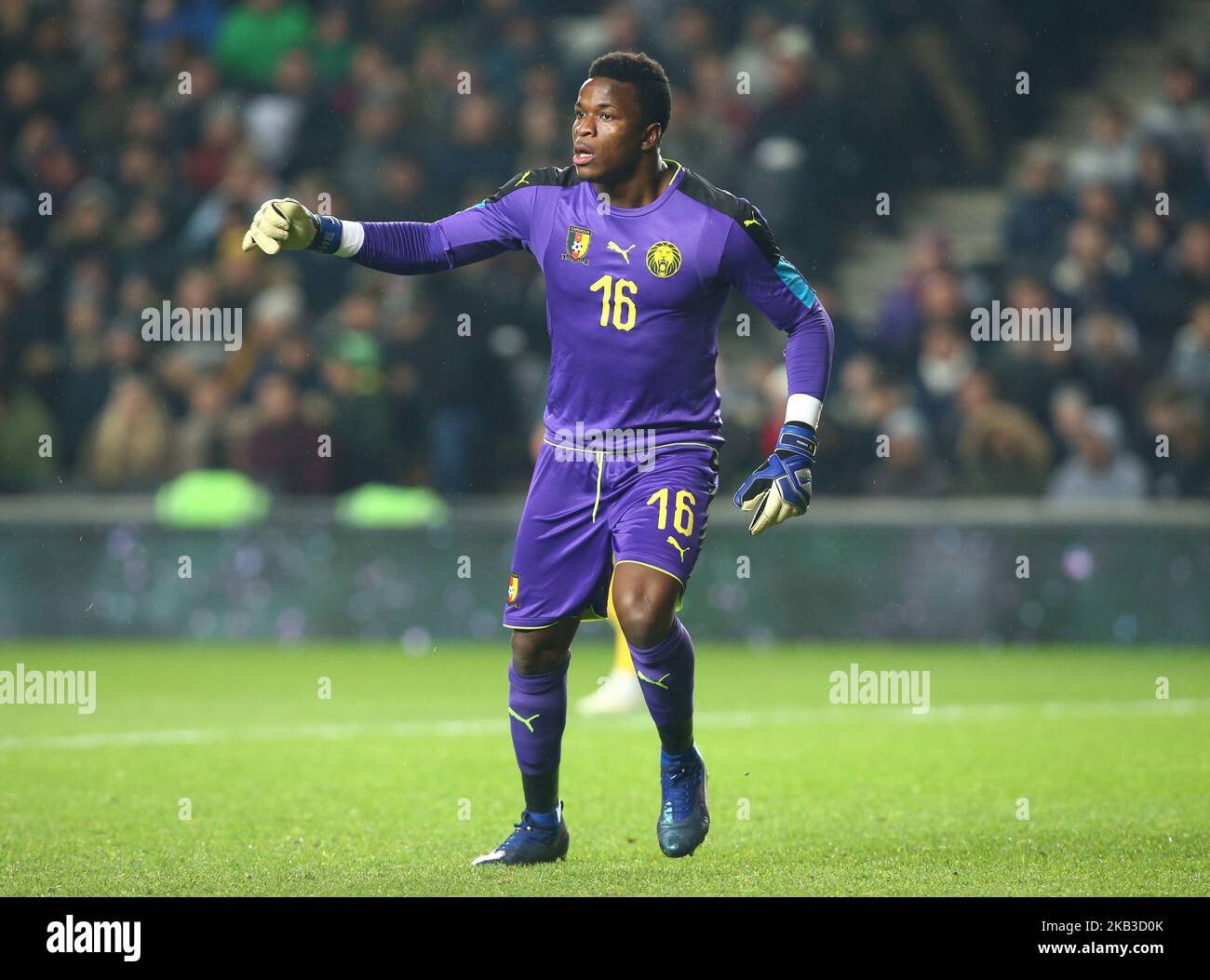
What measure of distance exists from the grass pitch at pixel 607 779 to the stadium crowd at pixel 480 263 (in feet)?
4.78

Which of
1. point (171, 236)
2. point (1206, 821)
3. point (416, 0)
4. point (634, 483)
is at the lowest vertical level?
point (1206, 821)

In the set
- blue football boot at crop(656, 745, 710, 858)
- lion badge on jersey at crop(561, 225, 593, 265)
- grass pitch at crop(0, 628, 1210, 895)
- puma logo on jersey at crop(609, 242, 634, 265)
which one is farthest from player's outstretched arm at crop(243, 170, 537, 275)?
grass pitch at crop(0, 628, 1210, 895)

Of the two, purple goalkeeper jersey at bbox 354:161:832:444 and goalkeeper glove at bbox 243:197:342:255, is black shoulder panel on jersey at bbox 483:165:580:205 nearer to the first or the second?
purple goalkeeper jersey at bbox 354:161:832:444

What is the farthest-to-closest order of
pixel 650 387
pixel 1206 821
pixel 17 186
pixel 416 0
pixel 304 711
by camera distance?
pixel 416 0 → pixel 17 186 → pixel 304 711 → pixel 1206 821 → pixel 650 387

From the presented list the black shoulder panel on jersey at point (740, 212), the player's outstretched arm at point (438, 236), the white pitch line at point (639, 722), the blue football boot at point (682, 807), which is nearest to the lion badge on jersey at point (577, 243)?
the player's outstretched arm at point (438, 236)

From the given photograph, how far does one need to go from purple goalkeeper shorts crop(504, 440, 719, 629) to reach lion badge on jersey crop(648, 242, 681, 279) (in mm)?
515

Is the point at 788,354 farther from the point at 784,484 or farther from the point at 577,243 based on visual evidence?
the point at 577,243

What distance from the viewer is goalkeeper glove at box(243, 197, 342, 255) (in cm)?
548

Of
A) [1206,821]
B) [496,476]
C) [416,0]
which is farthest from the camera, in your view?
[416,0]

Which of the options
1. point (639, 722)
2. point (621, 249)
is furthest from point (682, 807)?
point (639, 722)

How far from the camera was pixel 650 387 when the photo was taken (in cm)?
570

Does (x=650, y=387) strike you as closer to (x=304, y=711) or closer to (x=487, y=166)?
(x=304, y=711)
